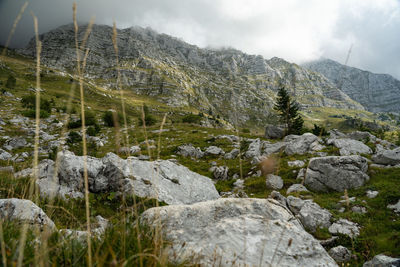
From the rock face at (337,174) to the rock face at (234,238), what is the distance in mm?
10761

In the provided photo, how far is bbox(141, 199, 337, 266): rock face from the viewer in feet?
8.56

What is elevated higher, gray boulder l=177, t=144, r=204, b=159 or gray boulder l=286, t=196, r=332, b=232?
gray boulder l=286, t=196, r=332, b=232

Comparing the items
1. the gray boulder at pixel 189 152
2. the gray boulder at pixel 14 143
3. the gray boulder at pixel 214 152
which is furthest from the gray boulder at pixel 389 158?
the gray boulder at pixel 14 143

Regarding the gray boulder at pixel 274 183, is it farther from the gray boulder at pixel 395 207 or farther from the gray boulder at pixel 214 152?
the gray boulder at pixel 214 152

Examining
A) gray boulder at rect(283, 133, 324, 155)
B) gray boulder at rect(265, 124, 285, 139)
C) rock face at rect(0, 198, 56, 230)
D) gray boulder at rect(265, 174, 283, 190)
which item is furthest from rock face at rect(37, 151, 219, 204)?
gray boulder at rect(265, 124, 285, 139)

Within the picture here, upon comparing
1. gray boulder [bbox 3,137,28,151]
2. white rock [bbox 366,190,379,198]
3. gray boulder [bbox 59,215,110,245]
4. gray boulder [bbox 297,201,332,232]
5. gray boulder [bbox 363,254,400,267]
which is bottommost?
gray boulder [bbox 3,137,28,151]

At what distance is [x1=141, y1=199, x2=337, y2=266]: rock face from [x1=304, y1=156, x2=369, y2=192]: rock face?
1076cm

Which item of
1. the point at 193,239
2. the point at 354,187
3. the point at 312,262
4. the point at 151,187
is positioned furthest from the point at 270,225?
the point at 354,187

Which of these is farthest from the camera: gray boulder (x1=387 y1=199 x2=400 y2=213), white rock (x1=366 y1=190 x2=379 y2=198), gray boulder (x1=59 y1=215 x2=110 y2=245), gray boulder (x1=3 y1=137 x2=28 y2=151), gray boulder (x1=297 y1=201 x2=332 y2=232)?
gray boulder (x1=3 y1=137 x2=28 y2=151)

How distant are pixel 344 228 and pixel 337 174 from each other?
6542 mm

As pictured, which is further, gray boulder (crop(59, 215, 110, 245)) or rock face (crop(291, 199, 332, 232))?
rock face (crop(291, 199, 332, 232))

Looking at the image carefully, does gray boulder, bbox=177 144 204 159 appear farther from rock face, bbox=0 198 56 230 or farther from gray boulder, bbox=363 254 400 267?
rock face, bbox=0 198 56 230

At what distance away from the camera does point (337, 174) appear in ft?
40.8

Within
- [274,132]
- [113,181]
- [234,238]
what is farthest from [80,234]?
[274,132]
